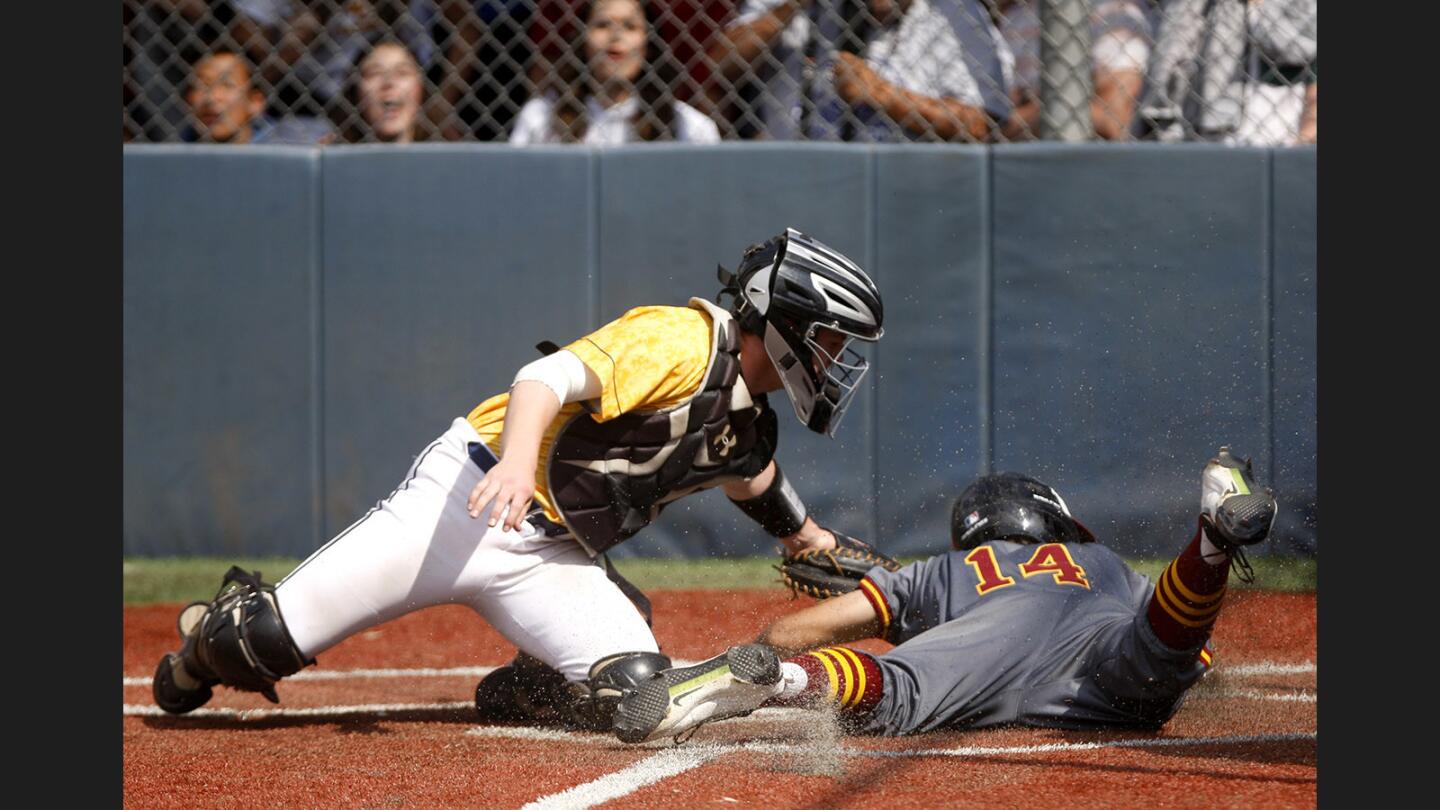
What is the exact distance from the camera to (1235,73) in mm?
6504

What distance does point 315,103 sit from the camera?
7.00 metres

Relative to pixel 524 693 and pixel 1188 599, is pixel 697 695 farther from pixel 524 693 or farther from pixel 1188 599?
pixel 1188 599

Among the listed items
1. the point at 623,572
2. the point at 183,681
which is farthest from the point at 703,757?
the point at 623,572

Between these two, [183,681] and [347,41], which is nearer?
[183,681]

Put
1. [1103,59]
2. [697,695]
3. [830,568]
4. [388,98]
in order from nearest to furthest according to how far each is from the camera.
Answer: [697,695] < [830,568] < [1103,59] < [388,98]

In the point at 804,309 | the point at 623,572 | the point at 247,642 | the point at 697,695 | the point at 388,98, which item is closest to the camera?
the point at 697,695

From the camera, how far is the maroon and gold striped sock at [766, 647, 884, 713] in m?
3.62

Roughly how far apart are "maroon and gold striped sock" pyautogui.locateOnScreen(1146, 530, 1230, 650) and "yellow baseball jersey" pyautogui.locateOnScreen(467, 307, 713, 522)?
47.5 inches

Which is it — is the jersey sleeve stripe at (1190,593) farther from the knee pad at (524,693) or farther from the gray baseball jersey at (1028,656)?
the knee pad at (524,693)

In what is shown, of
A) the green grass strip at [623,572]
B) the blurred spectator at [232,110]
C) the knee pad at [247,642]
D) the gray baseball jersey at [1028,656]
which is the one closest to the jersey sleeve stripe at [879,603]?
the gray baseball jersey at [1028,656]

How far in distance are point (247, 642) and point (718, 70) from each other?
12.0 ft

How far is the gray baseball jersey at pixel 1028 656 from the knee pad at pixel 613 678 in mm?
552

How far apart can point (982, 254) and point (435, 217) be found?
7.74 feet

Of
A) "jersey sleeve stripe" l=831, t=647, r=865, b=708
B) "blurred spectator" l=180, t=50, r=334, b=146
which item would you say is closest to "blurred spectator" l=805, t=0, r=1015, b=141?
"blurred spectator" l=180, t=50, r=334, b=146
